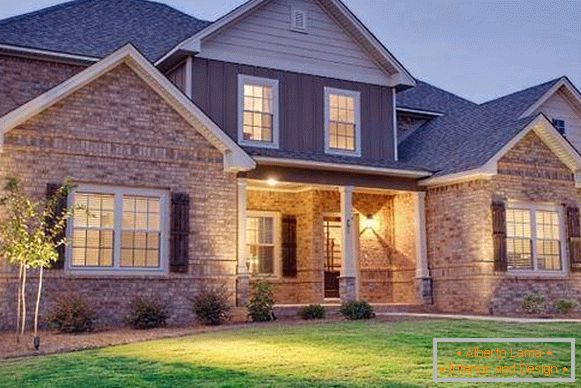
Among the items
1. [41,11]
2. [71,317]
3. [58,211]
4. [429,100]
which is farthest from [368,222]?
[41,11]

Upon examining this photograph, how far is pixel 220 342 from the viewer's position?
11.0 m

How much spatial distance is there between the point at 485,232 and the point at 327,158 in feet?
13.1

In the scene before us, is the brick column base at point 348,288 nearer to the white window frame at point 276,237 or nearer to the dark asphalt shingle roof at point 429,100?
the white window frame at point 276,237

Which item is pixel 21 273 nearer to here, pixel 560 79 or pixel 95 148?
pixel 95 148

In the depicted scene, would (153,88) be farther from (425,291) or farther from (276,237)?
(425,291)

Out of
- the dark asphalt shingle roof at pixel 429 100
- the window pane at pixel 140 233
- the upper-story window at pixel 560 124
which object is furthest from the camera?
the dark asphalt shingle roof at pixel 429 100

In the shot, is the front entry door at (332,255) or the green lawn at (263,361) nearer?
the green lawn at (263,361)

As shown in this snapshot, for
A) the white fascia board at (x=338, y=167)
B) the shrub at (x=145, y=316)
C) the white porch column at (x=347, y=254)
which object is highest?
the white fascia board at (x=338, y=167)

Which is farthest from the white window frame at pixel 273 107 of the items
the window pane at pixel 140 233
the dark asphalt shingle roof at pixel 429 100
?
the dark asphalt shingle roof at pixel 429 100

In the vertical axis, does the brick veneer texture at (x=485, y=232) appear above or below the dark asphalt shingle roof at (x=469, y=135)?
below

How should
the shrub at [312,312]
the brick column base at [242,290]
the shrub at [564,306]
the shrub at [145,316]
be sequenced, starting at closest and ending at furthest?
the shrub at [145,316] < the shrub at [312,312] < the brick column base at [242,290] < the shrub at [564,306]

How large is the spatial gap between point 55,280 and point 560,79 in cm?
1468

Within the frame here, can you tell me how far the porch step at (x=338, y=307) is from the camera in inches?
635

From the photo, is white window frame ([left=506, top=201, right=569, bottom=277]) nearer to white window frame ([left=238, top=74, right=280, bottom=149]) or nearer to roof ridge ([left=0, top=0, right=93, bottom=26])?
white window frame ([left=238, top=74, right=280, bottom=149])
